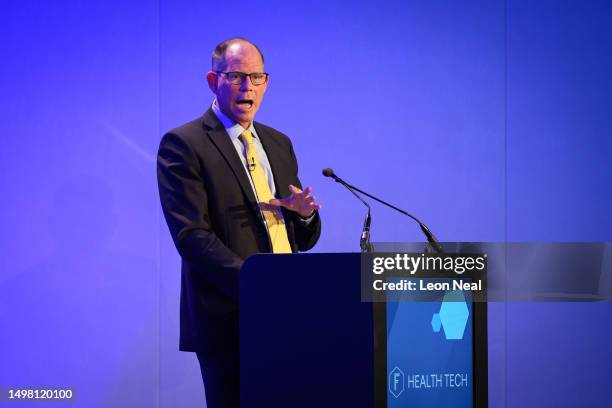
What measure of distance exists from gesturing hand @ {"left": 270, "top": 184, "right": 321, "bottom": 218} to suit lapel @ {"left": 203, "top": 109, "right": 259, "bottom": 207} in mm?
76

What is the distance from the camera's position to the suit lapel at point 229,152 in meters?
2.38

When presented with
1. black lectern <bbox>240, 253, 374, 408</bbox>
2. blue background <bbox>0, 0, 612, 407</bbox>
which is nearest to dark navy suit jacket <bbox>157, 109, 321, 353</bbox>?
black lectern <bbox>240, 253, 374, 408</bbox>

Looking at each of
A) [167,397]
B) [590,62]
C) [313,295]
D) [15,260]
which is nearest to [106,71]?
[15,260]

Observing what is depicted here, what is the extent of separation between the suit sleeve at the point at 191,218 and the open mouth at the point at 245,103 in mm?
248

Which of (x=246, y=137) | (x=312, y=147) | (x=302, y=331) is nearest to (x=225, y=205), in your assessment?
(x=246, y=137)

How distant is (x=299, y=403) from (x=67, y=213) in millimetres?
A: 2138

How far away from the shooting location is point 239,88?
249cm

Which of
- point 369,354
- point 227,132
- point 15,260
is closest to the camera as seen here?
point 369,354

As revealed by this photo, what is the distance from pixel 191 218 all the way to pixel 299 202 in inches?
12.7

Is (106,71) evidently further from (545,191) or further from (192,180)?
(545,191)

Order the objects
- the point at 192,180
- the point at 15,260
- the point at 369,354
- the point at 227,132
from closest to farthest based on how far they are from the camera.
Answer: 1. the point at 369,354
2. the point at 192,180
3. the point at 227,132
4. the point at 15,260

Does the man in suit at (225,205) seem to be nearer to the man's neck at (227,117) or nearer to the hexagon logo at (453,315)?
the man's neck at (227,117)

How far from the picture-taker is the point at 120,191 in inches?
144

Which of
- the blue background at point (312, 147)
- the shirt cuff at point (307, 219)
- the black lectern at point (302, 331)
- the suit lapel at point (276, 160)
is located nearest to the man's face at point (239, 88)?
the suit lapel at point (276, 160)
